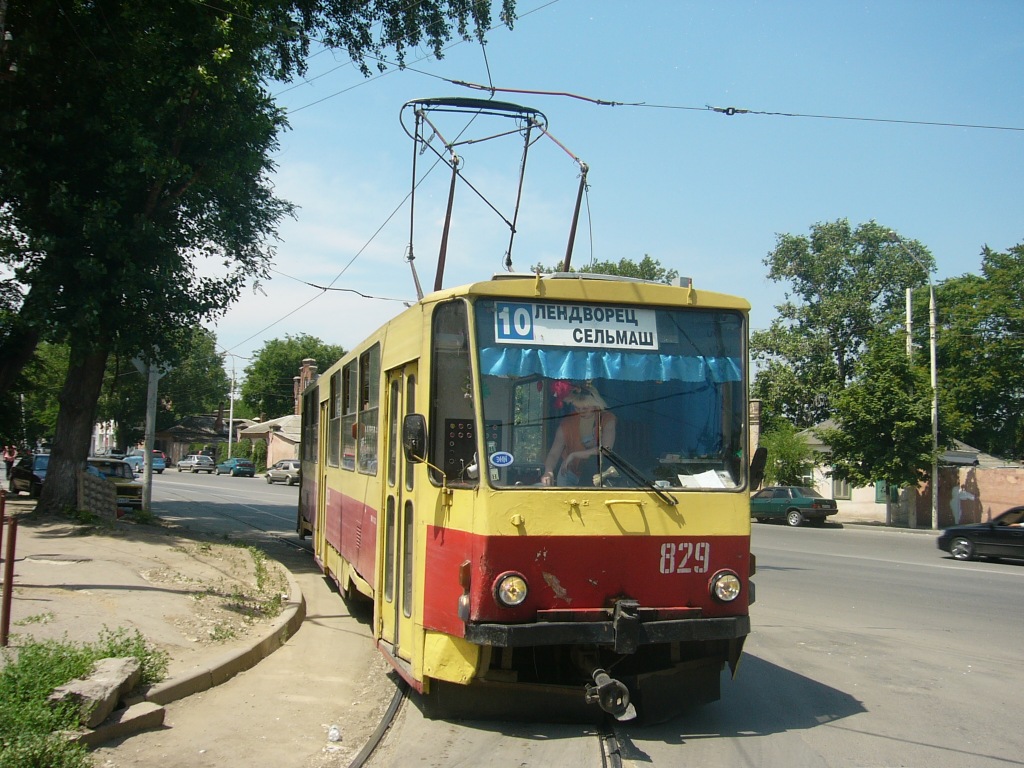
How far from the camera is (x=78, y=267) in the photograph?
15438 millimetres

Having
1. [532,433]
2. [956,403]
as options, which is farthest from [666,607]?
[956,403]

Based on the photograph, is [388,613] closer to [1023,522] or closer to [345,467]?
[345,467]

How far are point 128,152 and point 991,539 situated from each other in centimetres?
1960

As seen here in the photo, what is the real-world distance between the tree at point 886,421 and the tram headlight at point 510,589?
2924cm

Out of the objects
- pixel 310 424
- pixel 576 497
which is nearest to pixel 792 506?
pixel 310 424

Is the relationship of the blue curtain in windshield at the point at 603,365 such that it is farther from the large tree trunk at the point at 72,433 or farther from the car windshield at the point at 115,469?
the car windshield at the point at 115,469

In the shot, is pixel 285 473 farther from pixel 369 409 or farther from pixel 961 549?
pixel 369 409

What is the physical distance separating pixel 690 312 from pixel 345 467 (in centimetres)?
529

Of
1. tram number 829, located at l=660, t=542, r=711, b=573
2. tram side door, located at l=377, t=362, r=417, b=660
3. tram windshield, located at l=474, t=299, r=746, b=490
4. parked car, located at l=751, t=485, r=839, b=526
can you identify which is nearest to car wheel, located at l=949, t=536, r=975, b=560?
parked car, located at l=751, t=485, r=839, b=526

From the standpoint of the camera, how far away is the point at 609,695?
5.53 meters

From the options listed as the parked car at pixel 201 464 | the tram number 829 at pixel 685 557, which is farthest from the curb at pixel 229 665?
the parked car at pixel 201 464

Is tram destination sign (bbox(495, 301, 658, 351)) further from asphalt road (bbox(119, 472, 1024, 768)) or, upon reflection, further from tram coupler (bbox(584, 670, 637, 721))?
asphalt road (bbox(119, 472, 1024, 768))

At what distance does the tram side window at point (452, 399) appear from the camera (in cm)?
595

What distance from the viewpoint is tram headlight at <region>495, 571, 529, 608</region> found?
5.60m
